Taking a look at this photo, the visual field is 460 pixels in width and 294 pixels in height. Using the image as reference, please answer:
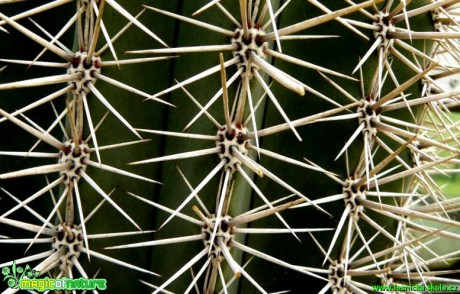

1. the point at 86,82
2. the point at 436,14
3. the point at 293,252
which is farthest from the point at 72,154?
the point at 436,14

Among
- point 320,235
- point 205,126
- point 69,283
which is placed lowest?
point 69,283

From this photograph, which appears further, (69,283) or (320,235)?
(320,235)

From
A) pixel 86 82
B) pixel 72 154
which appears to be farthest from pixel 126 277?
pixel 86 82

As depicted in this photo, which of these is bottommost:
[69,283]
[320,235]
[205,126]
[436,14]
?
[69,283]

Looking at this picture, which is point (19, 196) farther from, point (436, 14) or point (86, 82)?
point (436, 14)

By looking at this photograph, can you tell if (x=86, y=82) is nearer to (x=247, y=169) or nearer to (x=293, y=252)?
(x=247, y=169)

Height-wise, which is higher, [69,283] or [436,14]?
[436,14]
